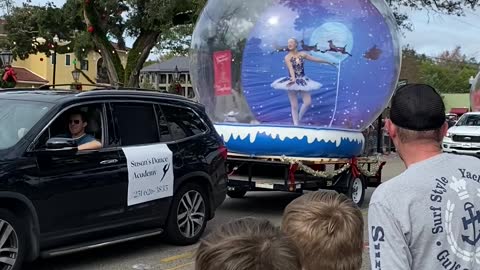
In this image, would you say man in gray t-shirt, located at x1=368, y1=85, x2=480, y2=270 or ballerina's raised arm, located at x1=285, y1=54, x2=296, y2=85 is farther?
ballerina's raised arm, located at x1=285, y1=54, x2=296, y2=85

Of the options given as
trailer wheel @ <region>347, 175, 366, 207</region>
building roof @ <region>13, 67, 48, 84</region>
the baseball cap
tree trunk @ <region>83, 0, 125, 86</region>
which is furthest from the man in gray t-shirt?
building roof @ <region>13, 67, 48, 84</region>

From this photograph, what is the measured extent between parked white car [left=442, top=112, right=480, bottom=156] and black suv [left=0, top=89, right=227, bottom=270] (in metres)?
17.5

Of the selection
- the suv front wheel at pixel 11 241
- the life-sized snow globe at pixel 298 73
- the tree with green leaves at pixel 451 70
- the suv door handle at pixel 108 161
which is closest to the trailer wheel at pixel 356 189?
the life-sized snow globe at pixel 298 73

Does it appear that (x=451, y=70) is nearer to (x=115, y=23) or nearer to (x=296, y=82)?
(x=115, y=23)

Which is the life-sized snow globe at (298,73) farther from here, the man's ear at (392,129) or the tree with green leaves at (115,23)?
the tree with green leaves at (115,23)

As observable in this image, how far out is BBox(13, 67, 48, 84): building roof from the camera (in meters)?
66.6

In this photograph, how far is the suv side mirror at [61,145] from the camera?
6105 mm

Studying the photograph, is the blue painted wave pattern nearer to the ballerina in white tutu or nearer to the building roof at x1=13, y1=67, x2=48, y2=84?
the ballerina in white tutu

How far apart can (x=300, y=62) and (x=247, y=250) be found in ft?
29.8

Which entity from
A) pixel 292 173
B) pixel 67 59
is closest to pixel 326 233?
pixel 292 173

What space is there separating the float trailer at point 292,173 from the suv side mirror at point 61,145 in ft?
14.3

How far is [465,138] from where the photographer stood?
79.5 feet

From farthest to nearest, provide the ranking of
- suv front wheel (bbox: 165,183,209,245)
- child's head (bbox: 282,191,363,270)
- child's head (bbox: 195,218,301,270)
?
suv front wheel (bbox: 165,183,209,245) → child's head (bbox: 282,191,363,270) → child's head (bbox: 195,218,301,270)

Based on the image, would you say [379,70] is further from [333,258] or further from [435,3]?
[435,3]
